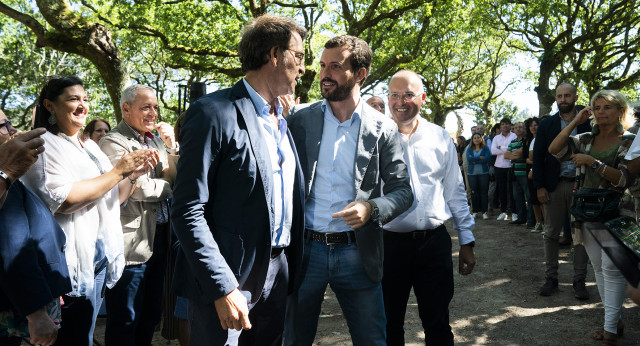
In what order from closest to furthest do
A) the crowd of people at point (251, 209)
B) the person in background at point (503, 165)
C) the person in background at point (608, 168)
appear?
the crowd of people at point (251, 209) < the person in background at point (608, 168) < the person in background at point (503, 165)

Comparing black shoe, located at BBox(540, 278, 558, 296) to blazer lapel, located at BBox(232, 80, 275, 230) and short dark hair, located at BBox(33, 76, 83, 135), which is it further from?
short dark hair, located at BBox(33, 76, 83, 135)

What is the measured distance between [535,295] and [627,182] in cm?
230

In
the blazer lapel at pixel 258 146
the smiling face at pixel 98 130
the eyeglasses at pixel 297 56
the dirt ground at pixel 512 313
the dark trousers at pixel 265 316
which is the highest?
the eyeglasses at pixel 297 56

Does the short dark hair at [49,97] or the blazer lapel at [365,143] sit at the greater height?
the short dark hair at [49,97]

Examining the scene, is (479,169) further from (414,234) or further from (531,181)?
(414,234)

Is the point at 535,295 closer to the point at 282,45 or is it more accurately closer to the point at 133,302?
the point at 133,302

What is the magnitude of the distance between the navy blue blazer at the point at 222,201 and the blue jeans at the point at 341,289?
69 centimetres

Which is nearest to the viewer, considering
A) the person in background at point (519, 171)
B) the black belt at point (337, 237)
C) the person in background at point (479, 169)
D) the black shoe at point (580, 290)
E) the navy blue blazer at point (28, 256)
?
the navy blue blazer at point (28, 256)

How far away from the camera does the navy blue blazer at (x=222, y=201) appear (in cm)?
196

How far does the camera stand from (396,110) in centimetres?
365

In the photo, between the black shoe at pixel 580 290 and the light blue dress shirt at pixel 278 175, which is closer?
the light blue dress shirt at pixel 278 175

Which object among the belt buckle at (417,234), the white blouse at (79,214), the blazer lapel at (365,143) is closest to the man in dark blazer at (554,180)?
the belt buckle at (417,234)

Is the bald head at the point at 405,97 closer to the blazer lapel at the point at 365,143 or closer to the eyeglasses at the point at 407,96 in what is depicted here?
the eyeglasses at the point at 407,96

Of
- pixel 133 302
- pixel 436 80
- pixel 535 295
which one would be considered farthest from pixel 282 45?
pixel 436 80
